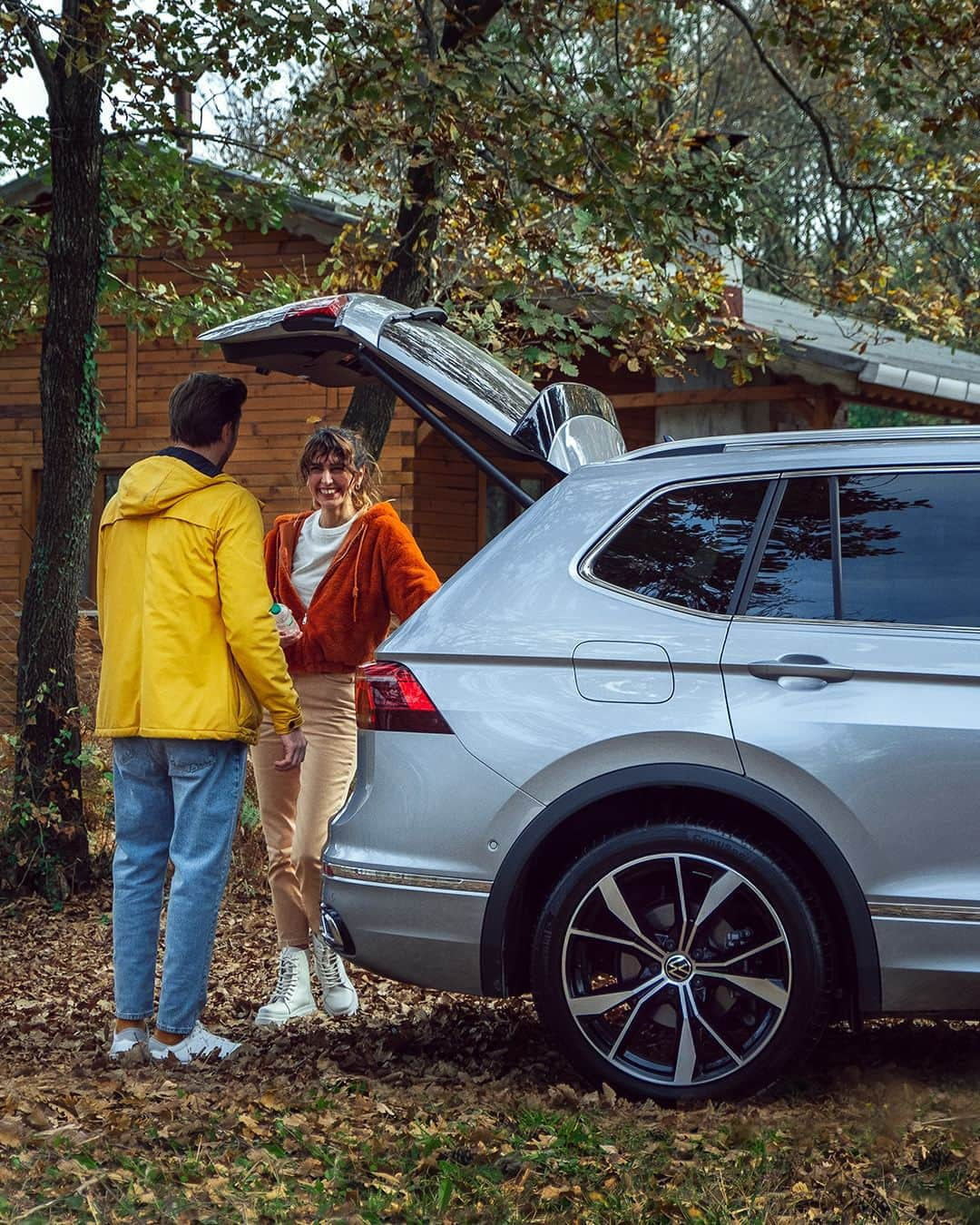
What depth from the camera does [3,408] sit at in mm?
18734

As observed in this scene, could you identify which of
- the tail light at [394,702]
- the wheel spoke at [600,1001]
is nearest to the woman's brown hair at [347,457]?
the tail light at [394,702]

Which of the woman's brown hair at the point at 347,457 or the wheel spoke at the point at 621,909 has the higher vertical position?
the woman's brown hair at the point at 347,457

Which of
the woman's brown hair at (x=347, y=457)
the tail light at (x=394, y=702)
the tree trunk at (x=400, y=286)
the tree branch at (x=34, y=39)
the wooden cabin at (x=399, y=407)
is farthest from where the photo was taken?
the wooden cabin at (x=399, y=407)

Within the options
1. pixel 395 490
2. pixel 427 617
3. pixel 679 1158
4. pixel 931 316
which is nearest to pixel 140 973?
pixel 427 617

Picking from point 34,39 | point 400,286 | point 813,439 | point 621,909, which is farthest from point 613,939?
point 34,39

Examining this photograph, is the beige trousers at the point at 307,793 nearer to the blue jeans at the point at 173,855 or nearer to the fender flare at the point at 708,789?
the blue jeans at the point at 173,855

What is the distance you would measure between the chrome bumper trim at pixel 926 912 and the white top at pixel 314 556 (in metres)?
2.58

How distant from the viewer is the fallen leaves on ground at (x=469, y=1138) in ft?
12.1

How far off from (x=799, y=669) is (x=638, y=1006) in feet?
3.35

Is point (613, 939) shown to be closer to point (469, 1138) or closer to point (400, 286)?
point (469, 1138)

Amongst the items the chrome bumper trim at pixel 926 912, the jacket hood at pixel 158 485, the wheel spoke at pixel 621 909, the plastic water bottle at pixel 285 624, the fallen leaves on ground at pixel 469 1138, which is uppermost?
the jacket hood at pixel 158 485

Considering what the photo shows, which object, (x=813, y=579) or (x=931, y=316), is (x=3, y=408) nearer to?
(x=931, y=316)

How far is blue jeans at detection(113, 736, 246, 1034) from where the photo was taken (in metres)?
5.16

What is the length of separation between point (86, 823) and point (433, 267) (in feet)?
13.3
